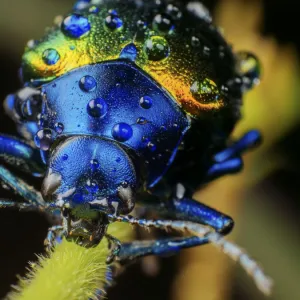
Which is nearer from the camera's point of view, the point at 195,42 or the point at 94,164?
the point at 94,164

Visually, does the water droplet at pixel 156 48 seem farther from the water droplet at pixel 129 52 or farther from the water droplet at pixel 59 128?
the water droplet at pixel 59 128

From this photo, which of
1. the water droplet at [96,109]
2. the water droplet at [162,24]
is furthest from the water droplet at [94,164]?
the water droplet at [162,24]

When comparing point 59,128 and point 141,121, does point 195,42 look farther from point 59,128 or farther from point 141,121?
point 59,128

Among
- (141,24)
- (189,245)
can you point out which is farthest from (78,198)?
(141,24)

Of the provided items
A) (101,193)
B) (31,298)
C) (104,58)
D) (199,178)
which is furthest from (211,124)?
(31,298)

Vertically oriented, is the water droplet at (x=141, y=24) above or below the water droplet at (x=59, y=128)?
above

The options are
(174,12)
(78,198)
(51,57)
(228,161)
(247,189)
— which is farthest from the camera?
(247,189)

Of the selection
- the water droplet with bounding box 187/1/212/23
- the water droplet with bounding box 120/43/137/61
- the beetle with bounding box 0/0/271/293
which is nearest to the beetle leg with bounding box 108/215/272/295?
the beetle with bounding box 0/0/271/293

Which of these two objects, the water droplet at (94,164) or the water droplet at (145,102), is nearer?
the water droplet at (94,164)
